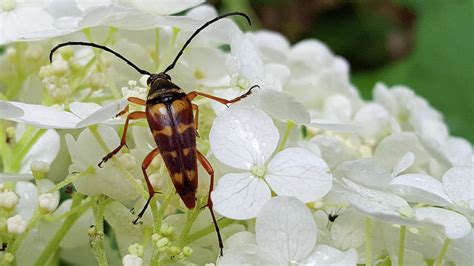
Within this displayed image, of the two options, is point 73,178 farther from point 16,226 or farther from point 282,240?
point 282,240

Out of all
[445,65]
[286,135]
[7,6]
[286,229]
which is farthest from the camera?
[445,65]

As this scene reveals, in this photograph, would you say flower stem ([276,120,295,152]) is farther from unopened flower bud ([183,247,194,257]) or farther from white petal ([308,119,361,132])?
unopened flower bud ([183,247,194,257])

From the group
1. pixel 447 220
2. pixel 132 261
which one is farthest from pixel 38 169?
pixel 447 220

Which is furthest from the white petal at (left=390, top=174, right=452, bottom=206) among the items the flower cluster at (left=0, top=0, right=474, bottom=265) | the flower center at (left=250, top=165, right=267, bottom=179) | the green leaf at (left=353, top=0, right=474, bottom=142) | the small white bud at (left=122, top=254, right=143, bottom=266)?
the green leaf at (left=353, top=0, right=474, bottom=142)

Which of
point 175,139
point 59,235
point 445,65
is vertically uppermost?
point 175,139

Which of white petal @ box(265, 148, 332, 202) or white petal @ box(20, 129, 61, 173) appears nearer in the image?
white petal @ box(265, 148, 332, 202)

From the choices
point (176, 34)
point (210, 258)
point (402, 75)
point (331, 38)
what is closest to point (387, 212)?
point (210, 258)

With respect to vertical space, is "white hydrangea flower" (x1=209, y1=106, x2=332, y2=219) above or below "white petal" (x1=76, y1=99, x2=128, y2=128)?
below
